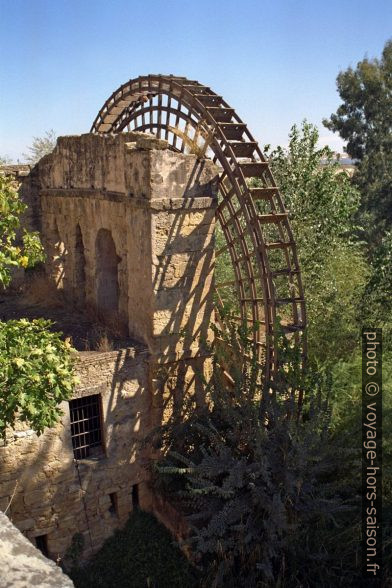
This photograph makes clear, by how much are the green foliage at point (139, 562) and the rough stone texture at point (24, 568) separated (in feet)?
21.1

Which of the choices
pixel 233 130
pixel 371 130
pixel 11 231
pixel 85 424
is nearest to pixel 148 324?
pixel 85 424

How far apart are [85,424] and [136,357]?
1431mm

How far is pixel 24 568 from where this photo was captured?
7.02 ft

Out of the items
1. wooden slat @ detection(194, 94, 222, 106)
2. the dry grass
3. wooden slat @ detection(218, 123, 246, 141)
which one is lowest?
the dry grass

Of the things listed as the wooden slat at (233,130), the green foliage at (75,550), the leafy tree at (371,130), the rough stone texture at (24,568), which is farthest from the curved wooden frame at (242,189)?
the leafy tree at (371,130)

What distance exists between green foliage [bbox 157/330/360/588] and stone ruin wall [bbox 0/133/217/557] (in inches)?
54.8

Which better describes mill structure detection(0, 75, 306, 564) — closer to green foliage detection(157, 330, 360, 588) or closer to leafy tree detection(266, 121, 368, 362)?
green foliage detection(157, 330, 360, 588)

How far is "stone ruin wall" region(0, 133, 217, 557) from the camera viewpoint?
27.7ft

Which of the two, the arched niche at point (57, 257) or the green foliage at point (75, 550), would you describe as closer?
the green foliage at point (75, 550)

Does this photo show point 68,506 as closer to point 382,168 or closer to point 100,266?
point 100,266

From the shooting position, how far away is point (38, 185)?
1406 centimetres

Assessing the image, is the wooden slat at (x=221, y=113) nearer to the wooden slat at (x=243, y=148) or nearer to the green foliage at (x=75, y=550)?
the wooden slat at (x=243, y=148)

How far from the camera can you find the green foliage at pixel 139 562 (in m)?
8.38

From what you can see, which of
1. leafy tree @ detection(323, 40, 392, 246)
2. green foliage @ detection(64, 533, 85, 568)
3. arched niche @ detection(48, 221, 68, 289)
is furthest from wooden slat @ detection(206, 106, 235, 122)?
leafy tree @ detection(323, 40, 392, 246)
